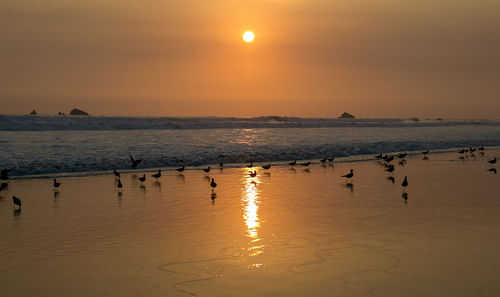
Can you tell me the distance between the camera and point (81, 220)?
42.9 feet

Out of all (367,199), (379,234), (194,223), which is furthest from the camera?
(367,199)

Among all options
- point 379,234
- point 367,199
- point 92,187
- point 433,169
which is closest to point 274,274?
A: point 379,234

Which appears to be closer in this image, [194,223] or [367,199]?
[194,223]

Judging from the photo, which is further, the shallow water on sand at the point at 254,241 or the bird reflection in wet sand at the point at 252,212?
the bird reflection in wet sand at the point at 252,212

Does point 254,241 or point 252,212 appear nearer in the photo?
point 254,241

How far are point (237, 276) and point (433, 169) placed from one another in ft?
67.4

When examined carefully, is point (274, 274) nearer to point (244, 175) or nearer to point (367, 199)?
point (367, 199)

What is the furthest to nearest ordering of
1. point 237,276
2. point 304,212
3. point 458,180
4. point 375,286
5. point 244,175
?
point 244,175 → point 458,180 → point 304,212 → point 237,276 → point 375,286

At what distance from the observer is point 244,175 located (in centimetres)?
2450

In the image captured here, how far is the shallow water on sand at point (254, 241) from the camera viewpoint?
781cm

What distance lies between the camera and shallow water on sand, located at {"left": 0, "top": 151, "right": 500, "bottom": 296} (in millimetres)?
7812

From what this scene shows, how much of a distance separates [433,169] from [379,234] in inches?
649

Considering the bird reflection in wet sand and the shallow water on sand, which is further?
the bird reflection in wet sand

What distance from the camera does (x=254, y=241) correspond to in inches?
414
